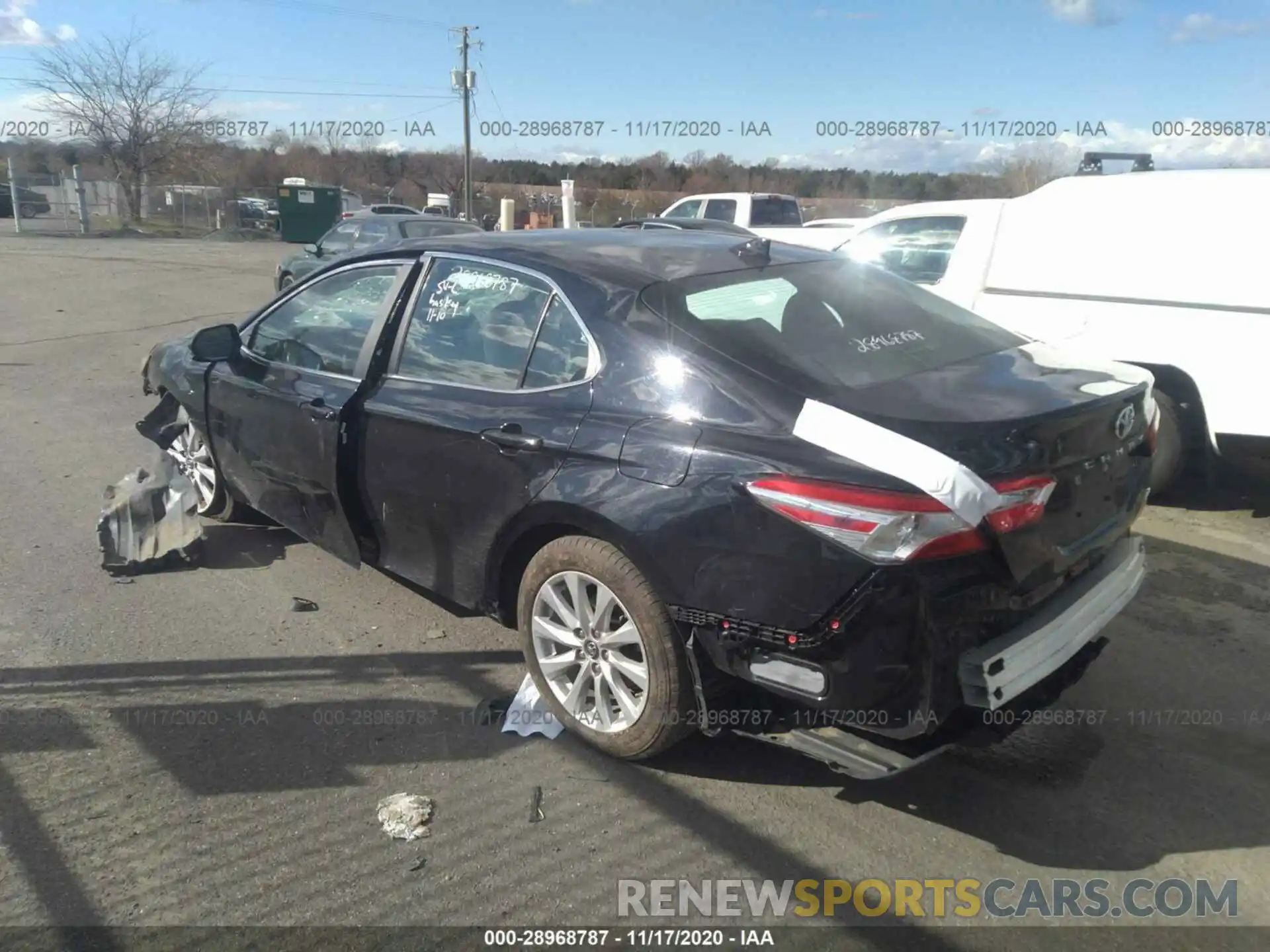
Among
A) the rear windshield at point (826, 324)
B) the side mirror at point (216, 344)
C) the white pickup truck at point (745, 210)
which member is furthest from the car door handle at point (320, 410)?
the white pickup truck at point (745, 210)

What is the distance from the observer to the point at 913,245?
742 cm

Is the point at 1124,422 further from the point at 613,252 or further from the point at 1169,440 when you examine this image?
the point at 1169,440

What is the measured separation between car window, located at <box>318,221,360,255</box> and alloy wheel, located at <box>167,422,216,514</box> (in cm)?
1042

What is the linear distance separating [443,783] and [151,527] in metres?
2.58

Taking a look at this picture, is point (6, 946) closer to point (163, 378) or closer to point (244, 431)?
point (244, 431)

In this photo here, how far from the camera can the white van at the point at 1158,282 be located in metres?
5.54

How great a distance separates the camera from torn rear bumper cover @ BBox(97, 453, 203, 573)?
4.75 meters

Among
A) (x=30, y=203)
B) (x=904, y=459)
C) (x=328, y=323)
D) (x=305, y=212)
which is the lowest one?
(x=904, y=459)

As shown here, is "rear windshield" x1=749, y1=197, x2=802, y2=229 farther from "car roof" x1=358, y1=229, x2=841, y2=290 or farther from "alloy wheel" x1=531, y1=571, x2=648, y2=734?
"alloy wheel" x1=531, y1=571, x2=648, y2=734

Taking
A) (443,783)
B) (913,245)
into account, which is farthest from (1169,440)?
(443,783)

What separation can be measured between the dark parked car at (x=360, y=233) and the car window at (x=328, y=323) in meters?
9.87

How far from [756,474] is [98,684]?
2.74 m

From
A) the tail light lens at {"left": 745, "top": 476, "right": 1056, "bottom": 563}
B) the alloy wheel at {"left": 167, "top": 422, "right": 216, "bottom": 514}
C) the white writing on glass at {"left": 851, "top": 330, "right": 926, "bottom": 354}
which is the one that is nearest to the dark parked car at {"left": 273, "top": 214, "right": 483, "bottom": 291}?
the alloy wheel at {"left": 167, "top": 422, "right": 216, "bottom": 514}

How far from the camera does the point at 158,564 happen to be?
4816 mm
